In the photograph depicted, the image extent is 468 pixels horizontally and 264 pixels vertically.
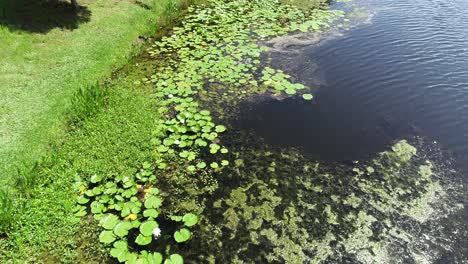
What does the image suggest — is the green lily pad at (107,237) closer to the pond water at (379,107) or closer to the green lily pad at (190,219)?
the green lily pad at (190,219)

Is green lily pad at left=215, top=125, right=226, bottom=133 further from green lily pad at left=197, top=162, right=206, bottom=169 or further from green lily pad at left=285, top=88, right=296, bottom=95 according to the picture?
green lily pad at left=285, top=88, right=296, bottom=95

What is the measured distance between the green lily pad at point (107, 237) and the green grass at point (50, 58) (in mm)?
2529

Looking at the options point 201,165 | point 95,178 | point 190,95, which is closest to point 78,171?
point 95,178

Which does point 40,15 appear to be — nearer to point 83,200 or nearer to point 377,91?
point 83,200

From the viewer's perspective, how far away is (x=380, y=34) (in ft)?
44.0

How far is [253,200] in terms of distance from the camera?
654 cm

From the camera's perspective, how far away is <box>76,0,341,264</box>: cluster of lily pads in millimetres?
5840

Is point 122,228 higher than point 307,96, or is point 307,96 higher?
point 307,96

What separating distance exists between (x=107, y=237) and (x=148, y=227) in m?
0.73

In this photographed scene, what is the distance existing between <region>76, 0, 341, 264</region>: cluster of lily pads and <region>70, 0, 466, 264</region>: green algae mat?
0.03m

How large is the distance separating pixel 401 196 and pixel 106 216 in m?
6.11

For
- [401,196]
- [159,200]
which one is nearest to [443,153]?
[401,196]

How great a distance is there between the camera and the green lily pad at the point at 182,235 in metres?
5.64

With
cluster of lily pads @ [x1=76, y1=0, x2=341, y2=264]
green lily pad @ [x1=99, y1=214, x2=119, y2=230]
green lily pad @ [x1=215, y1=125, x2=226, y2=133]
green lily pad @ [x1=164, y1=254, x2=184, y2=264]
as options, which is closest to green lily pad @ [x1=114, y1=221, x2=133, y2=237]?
cluster of lily pads @ [x1=76, y1=0, x2=341, y2=264]
